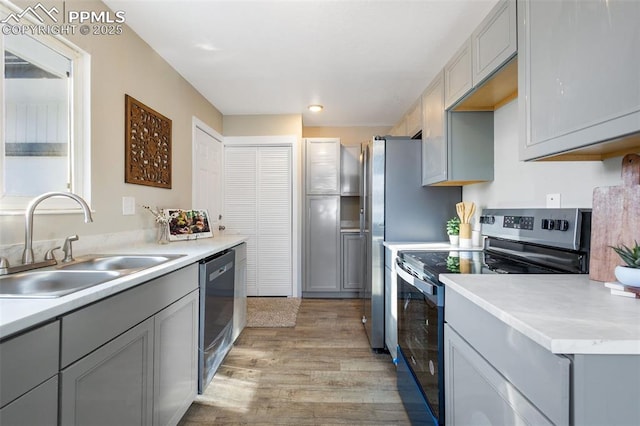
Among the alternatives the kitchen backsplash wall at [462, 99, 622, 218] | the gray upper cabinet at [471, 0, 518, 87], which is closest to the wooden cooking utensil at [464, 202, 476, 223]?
the kitchen backsplash wall at [462, 99, 622, 218]

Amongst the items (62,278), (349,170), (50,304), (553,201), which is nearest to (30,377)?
(50,304)

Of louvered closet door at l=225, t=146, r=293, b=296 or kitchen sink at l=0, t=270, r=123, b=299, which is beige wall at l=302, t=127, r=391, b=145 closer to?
louvered closet door at l=225, t=146, r=293, b=296

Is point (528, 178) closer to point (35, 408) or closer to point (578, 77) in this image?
point (578, 77)

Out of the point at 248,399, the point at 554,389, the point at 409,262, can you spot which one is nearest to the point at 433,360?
the point at 409,262

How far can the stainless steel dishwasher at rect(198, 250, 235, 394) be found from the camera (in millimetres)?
1765

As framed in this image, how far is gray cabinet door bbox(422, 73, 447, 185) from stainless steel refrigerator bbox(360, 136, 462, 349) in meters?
0.10

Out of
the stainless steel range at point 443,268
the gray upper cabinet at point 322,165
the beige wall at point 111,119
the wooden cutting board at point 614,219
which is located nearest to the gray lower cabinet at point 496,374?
the stainless steel range at point 443,268

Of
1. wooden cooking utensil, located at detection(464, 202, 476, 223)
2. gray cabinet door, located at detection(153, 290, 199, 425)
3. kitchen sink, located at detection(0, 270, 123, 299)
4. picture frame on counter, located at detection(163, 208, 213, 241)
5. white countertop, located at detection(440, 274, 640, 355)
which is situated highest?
wooden cooking utensil, located at detection(464, 202, 476, 223)

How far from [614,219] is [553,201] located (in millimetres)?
578

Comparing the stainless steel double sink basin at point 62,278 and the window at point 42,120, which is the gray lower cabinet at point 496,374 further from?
the window at point 42,120

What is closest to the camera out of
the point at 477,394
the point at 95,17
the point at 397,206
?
the point at 477,394

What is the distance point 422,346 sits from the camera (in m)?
1.46

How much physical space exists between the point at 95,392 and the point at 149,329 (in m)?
0.31

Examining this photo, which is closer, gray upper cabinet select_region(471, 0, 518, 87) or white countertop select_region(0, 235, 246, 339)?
white countertop select_region(0, 235, 246, 339)
